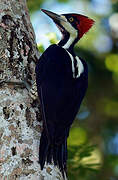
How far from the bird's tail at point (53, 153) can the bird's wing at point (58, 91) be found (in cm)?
5

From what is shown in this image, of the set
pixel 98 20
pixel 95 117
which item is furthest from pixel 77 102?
pixel 98 20

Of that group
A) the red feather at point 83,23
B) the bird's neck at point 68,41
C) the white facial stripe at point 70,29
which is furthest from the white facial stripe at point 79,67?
the red feather at point 83,23

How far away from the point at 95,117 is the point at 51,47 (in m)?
3.47

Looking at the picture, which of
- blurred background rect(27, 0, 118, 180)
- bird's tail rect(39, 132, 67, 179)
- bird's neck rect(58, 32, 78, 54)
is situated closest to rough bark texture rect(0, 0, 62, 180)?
bird's tail rect(39, 132, 67, 179)

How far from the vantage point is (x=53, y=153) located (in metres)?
2.97

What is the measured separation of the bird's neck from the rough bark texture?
0.32 meters

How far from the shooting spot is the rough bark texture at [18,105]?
2617mm

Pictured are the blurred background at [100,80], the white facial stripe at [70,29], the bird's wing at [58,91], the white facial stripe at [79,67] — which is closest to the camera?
the bird's wing at [58,91]

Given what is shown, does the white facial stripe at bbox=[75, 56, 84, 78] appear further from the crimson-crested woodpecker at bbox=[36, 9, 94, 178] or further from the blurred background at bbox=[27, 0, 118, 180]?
the blurred background at bbox=[27, 0, 118, 180]

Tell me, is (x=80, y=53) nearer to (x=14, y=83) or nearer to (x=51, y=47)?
(x=51, y=47)

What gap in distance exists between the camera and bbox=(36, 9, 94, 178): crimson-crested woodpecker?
2.92 metres

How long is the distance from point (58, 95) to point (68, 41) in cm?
88

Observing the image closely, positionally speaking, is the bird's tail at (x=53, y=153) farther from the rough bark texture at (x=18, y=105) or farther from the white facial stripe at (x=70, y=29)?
the white facial stripe at (x=70, y=29)

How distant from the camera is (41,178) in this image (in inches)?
102
